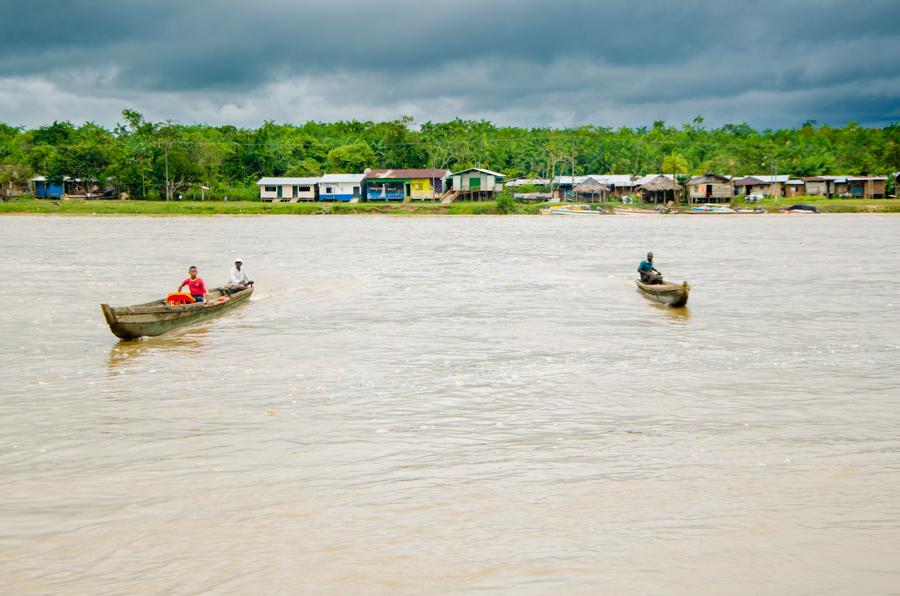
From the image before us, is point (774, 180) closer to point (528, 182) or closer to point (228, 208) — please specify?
point (528, 182)

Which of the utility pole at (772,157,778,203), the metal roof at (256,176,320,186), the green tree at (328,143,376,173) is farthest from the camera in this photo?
the green tree at (328,143,376,173)

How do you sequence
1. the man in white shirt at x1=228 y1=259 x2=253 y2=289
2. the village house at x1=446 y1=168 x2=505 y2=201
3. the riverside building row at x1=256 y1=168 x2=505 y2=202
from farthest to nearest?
the riverside building row at x1=256 y1=168 x2=505 y2=202, the village house at x1=446 y1=168 x2=505 y2=201, the man in white shirt at x1=228 y1=259 x2=253 y2=289

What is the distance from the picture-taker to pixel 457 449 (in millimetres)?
9047

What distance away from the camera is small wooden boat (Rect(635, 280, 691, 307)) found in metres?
20.2

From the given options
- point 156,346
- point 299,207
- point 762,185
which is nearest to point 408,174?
point 299,207

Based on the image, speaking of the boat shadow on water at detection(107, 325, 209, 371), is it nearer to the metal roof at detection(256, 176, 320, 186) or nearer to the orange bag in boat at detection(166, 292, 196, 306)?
the orange bag in boat at detection(166, 292, 196, 306)

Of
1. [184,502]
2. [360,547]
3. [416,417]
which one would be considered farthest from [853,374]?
[184,502]

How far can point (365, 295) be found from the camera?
81.3ft

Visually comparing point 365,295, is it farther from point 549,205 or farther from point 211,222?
point 549,205

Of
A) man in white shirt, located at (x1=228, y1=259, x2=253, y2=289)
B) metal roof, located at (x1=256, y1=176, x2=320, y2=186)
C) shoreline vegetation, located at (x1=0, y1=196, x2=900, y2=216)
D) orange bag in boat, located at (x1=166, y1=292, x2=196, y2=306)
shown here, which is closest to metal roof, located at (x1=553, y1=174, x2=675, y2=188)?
shoreline vegetation, located at (x1=0, y1=196, x2=900, y2=216)

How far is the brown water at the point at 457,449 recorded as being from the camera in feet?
20.7

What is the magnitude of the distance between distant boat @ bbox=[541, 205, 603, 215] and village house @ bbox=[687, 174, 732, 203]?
13153 mm

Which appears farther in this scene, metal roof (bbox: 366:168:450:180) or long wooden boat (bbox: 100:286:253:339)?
metal roof (bbox: 366:168:450:180)

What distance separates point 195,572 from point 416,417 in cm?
460
